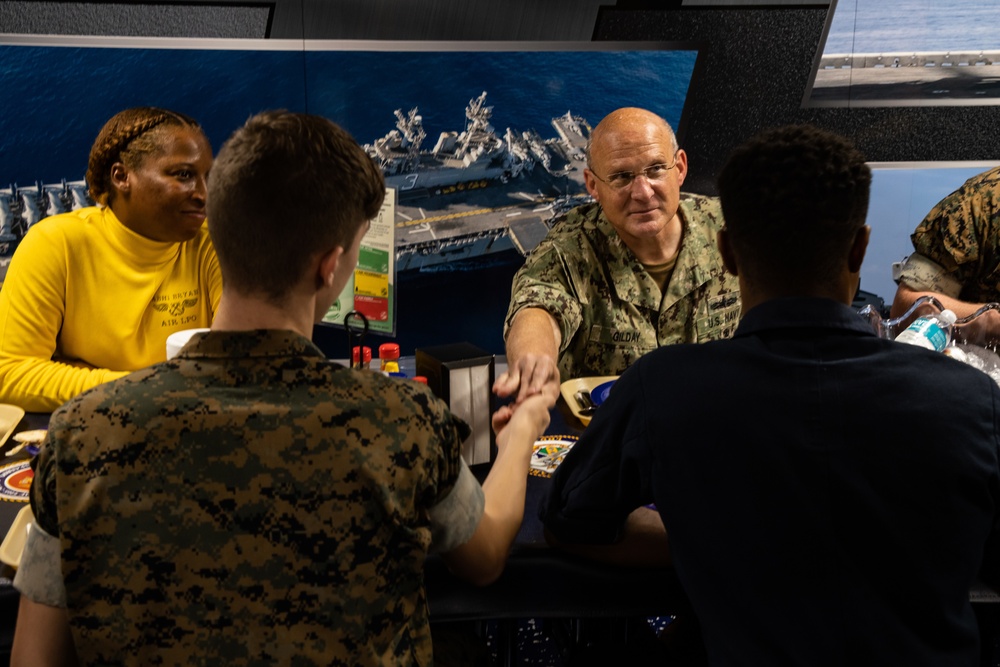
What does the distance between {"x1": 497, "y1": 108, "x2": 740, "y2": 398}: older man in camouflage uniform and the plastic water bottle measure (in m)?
0.59

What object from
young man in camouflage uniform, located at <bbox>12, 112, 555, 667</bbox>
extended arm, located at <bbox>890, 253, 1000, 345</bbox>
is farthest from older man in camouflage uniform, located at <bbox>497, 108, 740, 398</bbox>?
young man in camouflage uniform, located at <bbox>12, 112, 555, 667</bbox>

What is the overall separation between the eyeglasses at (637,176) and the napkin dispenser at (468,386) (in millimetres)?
913

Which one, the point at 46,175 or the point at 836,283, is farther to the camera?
the point at 46,175

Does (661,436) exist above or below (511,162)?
below

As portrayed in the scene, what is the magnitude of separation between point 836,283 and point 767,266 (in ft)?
0.30

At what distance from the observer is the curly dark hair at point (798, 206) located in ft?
3.86

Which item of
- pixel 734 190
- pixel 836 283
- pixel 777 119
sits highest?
pixel 777 119

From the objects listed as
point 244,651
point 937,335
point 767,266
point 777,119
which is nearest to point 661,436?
point 767,266

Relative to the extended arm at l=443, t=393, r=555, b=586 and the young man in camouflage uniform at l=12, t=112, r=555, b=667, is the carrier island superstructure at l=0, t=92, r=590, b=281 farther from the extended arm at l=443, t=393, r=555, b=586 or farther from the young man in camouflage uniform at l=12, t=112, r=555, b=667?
the young man in camouflage uniform at l=12, t=112, r=555, b=667

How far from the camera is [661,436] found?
3.85ft

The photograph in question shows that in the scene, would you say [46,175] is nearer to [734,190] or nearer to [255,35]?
[255,35]

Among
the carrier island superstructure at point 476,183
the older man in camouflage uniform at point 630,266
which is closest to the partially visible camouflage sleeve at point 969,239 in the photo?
the older man in camouflage uniform at point 630,266

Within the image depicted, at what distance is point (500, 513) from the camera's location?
1.31 meters

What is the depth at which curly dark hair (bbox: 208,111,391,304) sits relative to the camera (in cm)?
109
